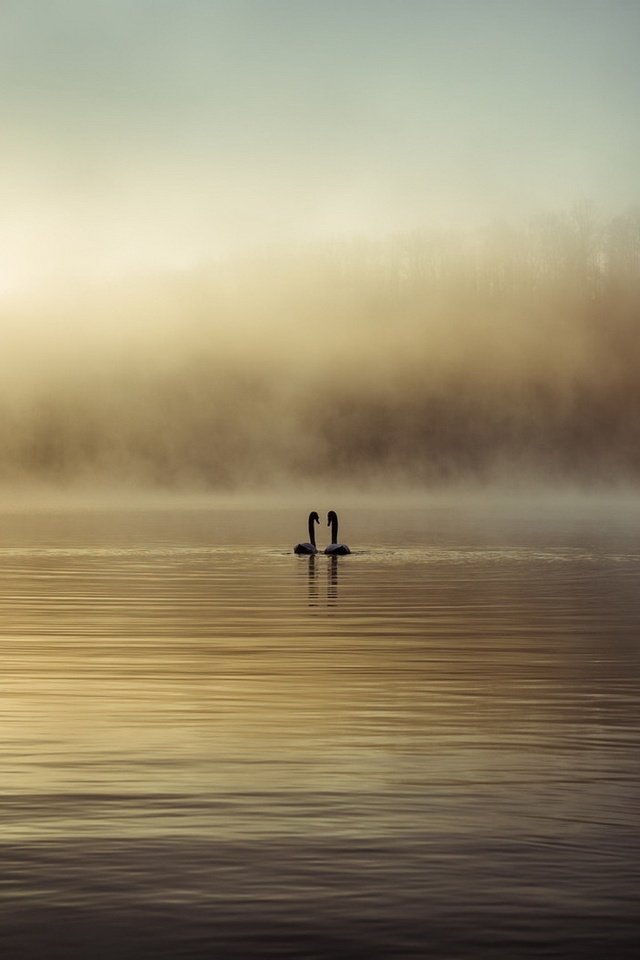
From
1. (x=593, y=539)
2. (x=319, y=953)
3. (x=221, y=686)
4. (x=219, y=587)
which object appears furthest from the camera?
(x=593, y=539)

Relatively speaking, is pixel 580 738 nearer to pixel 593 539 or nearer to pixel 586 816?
pixel 586 816

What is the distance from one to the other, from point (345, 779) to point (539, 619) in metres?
26.2

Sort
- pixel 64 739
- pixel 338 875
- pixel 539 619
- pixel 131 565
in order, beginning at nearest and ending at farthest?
pixel 338 875, pixel 64 739, pixel 539 619, pixel 131 565

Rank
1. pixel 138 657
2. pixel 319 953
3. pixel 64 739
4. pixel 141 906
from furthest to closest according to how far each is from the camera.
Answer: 1. pixel 138 657
2. pixel 64 739
3. pixel 141 906
4. pixel 319 953

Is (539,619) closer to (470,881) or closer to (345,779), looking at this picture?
(345,779)

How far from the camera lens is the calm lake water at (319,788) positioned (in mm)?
13016

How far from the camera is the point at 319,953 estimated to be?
12258mm

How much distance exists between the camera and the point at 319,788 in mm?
18391

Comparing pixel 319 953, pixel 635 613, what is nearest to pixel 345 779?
pixel 319 953

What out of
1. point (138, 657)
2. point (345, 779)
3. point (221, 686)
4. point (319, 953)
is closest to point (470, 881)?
point (319, 953)

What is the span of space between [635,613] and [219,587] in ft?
59.1

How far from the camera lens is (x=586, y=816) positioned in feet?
55.3

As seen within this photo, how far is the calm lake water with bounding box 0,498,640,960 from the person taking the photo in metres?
13.0

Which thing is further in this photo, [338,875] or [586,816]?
[586,816]
